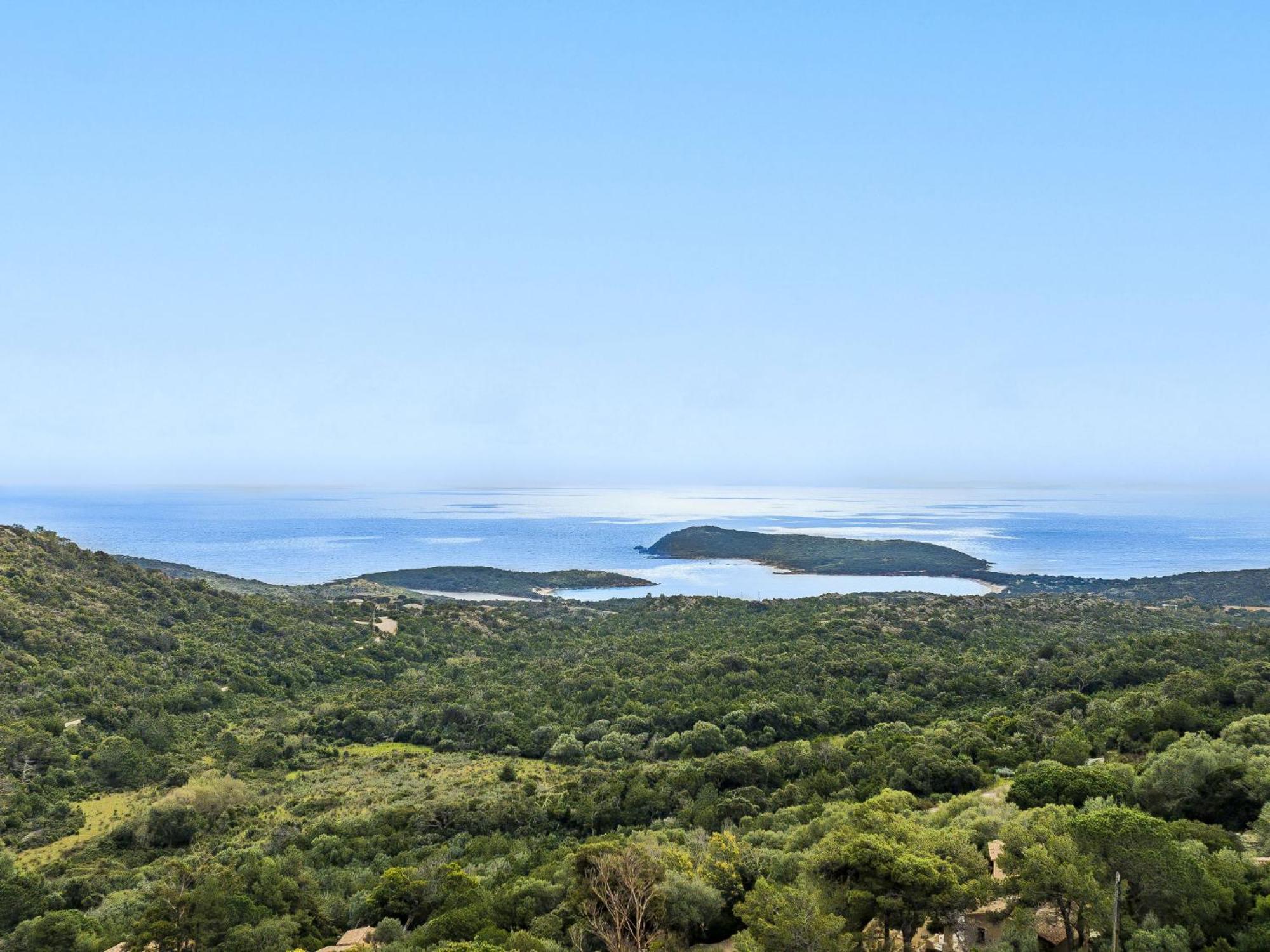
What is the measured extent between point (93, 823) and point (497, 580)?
2394 inches

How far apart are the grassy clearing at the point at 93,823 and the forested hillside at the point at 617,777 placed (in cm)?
13

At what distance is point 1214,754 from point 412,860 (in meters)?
19.6

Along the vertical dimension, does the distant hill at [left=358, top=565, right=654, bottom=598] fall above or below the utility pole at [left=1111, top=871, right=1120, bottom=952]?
below

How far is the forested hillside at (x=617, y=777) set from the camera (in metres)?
12.9

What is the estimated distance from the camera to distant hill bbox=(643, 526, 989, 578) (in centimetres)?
9162

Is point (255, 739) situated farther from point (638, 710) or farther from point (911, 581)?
point (911, 581)

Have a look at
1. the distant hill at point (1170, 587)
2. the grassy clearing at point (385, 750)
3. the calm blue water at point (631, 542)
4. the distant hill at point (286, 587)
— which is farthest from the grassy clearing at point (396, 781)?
the distant hill at point (1170, 587)

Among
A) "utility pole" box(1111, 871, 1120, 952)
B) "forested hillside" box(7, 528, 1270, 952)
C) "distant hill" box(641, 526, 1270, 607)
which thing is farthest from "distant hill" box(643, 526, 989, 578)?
"utility pole" box(1111, 871, 1120, 952)

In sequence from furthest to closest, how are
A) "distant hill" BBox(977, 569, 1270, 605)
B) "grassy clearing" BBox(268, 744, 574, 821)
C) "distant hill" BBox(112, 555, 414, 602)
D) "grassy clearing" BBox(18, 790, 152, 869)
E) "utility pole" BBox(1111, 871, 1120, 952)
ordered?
1. "distant hill" BBox(977, 569, 1270, 605)
2. "distant hill" BBox(112, 555, 414, 602)
3. "grassy clearing" BBox(268, 744, 574, 821)
4. "grassy clearing" BBox(18, 790, 152, 869)
5. "utility pole" BBox(1111, 871, 1120, 952)

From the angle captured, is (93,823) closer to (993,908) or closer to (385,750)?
(385,750)

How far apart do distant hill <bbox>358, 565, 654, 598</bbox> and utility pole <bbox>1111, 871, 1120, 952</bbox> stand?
7105 centimetres

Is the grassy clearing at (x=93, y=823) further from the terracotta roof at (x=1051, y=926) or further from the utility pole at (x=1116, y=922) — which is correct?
the utility pole at (x=1116, y=922)

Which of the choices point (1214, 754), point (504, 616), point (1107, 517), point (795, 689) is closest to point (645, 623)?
point (504, 616)

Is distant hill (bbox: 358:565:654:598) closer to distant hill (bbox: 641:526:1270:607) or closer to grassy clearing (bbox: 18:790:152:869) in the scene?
distant hill (bbox: 641:526:1270:607)
